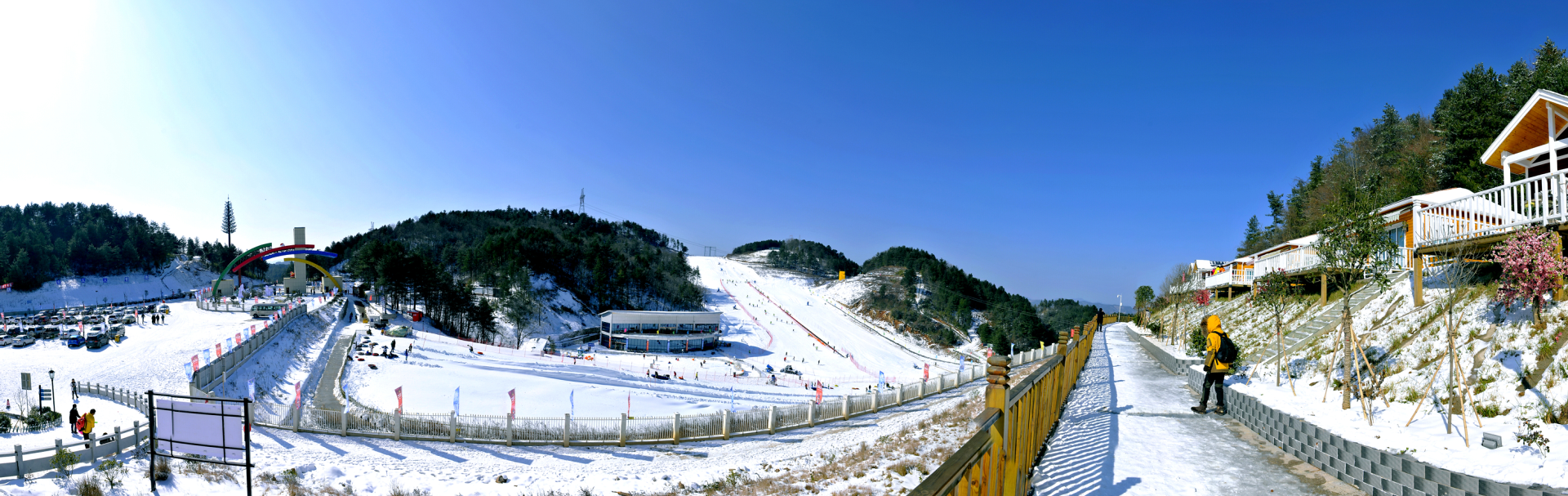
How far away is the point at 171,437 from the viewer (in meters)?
11.6

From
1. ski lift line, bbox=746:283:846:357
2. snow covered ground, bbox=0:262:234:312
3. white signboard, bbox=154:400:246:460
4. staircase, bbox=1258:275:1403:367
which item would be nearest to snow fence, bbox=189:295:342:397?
white signboard, bbox=154:400:246:460

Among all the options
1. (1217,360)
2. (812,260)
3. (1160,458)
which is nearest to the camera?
(1160,458)

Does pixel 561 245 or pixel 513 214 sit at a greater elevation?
pixel 513 214

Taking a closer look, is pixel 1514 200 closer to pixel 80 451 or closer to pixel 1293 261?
pixel 1293 261

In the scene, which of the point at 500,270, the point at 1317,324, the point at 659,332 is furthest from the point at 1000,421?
the point at 500,270

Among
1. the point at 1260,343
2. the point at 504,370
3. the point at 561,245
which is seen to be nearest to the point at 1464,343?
the point at 1260,343

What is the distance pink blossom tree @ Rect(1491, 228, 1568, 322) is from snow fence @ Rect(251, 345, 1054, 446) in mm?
18391

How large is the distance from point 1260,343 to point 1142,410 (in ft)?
27.6

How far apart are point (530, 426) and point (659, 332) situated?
1805 inches

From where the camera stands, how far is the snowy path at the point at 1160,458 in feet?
17.6

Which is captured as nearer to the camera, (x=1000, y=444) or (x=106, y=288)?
(x=1000, y=444)

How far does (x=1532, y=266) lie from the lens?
6.72 meters

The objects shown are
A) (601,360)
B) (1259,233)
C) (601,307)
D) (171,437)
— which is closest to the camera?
(171,437)

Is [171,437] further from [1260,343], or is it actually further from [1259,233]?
[1259,233]
